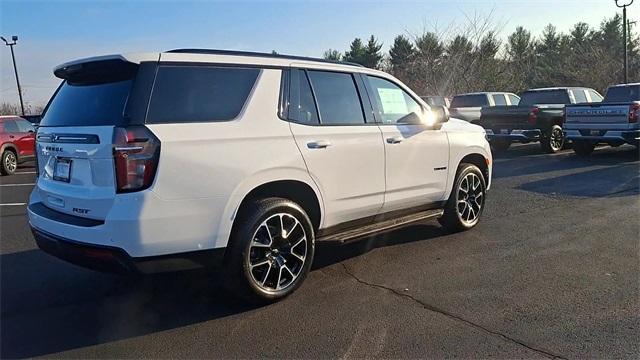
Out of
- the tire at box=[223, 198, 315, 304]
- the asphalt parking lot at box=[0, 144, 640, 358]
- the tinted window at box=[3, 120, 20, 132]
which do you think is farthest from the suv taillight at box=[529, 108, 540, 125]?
the tinted window at box=[3, 120, 20, 132]

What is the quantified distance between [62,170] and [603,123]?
1232 centimetres

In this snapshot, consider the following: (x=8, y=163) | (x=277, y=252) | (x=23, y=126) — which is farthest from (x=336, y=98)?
(x=23, y=126)

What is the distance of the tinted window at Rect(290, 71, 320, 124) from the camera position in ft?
14.4

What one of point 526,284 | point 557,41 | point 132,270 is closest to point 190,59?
point 132,270

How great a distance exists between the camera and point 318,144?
438 centimetres

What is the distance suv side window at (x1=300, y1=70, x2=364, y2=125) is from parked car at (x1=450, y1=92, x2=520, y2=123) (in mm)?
13613

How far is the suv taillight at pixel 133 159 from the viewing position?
3414mm

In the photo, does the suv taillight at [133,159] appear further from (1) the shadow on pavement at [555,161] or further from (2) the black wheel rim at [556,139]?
(2) the black wheel rim at [556,139]

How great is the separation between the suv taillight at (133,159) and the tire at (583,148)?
41.0ft

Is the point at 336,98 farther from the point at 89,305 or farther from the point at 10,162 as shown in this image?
the point at 10,162

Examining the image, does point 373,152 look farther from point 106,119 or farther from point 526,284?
point 106,119

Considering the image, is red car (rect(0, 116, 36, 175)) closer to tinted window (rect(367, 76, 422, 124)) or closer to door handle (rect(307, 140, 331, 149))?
tinted window (rect(367, 76, 422, 124))

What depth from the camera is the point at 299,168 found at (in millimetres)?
4223

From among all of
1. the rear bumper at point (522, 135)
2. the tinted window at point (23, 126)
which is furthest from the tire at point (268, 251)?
the tinted window at point (23, 126)
